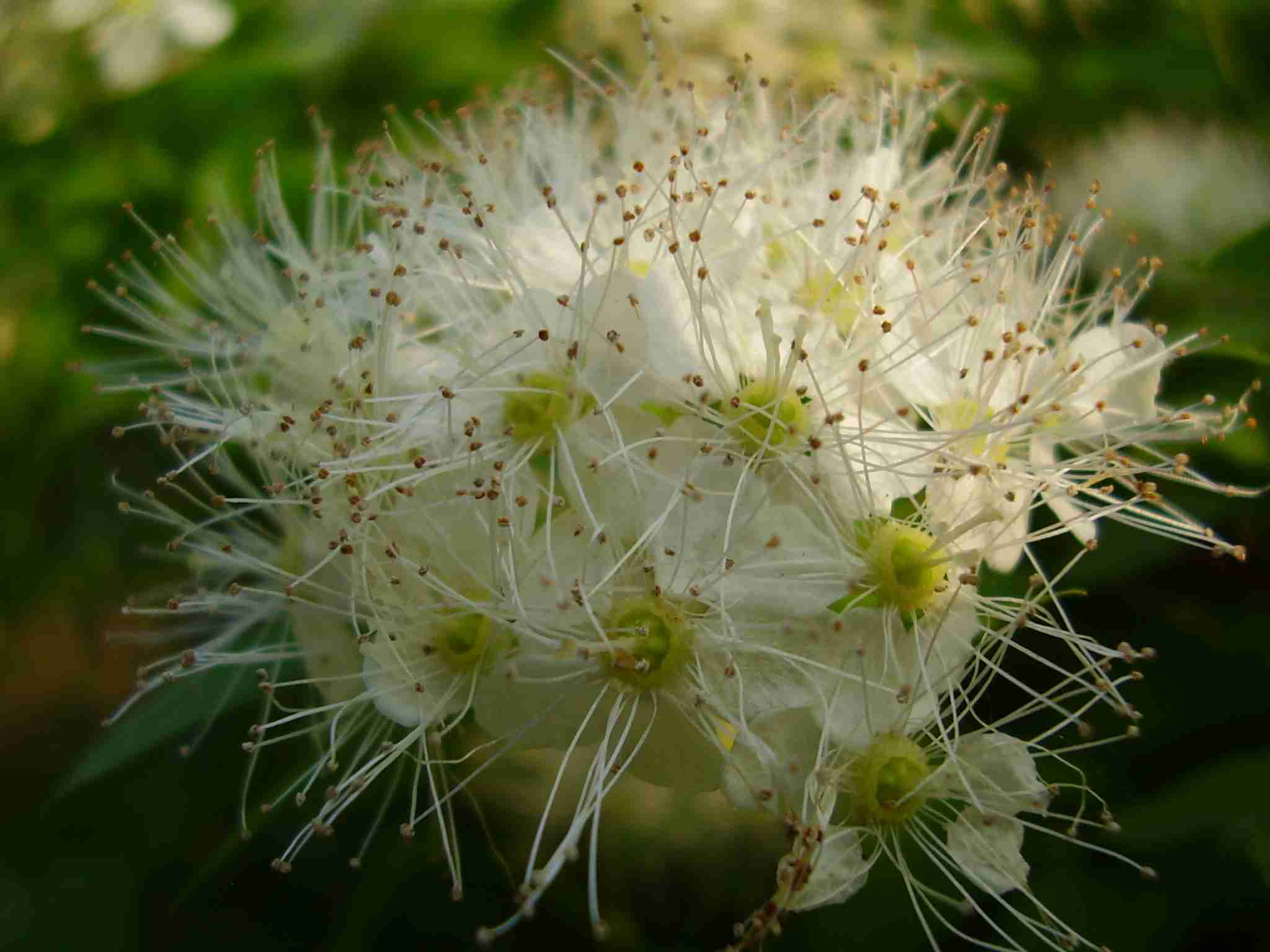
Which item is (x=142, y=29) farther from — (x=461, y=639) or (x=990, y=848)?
(x=990, y=848)

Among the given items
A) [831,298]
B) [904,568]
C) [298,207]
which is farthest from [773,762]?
[298,207]

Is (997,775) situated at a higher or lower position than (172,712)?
higher

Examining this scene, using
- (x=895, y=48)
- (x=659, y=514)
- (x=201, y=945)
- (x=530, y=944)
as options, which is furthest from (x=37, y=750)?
(x=895, y=48)

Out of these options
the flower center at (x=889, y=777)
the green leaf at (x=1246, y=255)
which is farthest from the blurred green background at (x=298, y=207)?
the flower center at (x=889, y=777)

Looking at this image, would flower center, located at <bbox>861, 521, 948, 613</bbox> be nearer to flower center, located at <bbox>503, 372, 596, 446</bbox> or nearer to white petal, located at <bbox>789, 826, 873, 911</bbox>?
white petal, located at <bbox>789, 826, 873, 911</bbox>

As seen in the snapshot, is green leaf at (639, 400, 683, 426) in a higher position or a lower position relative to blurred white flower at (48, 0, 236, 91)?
lower

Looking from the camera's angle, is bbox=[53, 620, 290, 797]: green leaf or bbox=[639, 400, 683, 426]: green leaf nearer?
bbox=[639, 400, 683, 426]: green leaf

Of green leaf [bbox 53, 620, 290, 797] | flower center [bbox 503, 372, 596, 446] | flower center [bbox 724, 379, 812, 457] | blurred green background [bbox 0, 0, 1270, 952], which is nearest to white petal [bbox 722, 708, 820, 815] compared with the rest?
blurred green background [bbox 0, 0, 1270, 952]
